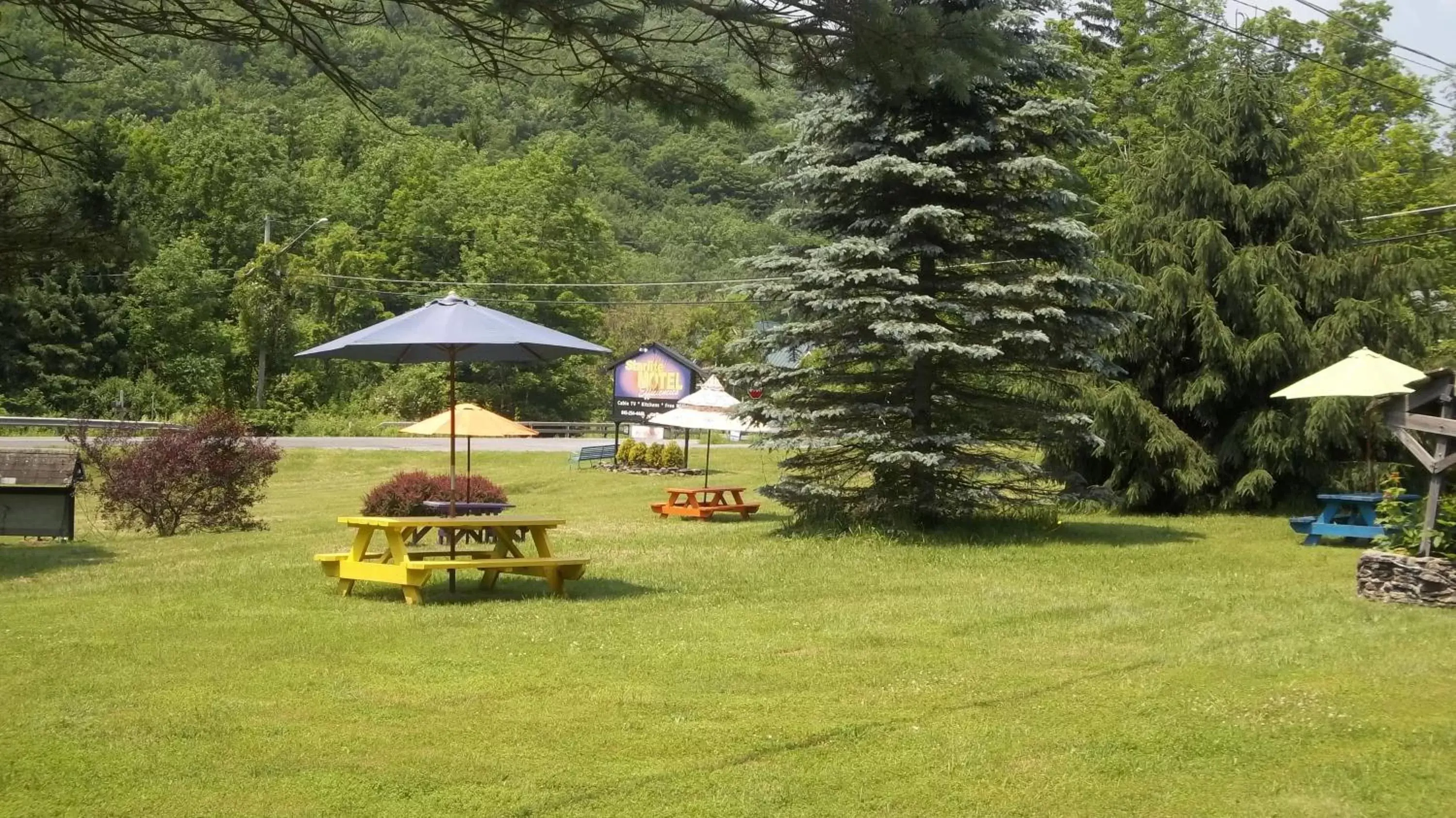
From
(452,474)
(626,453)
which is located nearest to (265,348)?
(626,453)

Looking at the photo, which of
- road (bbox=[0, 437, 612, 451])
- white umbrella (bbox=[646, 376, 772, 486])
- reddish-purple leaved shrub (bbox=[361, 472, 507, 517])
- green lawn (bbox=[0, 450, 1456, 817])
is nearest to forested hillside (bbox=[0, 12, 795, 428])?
road (bbox=[0, 437, 612, 451])

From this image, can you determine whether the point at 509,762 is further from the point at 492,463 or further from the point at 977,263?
the point at 492,463

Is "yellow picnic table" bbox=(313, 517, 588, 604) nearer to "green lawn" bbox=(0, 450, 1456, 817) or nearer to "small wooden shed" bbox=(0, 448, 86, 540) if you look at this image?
"green lawn" bbox=(0, 450, 1456, 817)

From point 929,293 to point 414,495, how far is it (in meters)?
7.88

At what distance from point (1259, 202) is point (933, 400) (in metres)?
6.80

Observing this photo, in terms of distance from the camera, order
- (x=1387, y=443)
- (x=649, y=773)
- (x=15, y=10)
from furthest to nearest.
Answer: (x=1387, y=443), (x=15, y=10), (x=649, y=773)

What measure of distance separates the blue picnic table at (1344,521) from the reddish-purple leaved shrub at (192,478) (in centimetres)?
1457

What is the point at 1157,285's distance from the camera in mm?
20875

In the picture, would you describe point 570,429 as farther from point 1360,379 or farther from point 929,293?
point 1360,379

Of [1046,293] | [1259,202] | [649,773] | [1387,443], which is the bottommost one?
[649,773]

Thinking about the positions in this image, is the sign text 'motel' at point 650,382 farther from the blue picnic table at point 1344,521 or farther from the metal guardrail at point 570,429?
the blue picnic table at point 1344,521

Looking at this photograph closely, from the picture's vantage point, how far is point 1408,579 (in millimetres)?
11734

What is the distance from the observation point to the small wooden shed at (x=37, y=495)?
1992 centimetres

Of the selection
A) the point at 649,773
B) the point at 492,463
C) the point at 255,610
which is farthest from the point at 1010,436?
the point at 492,463
